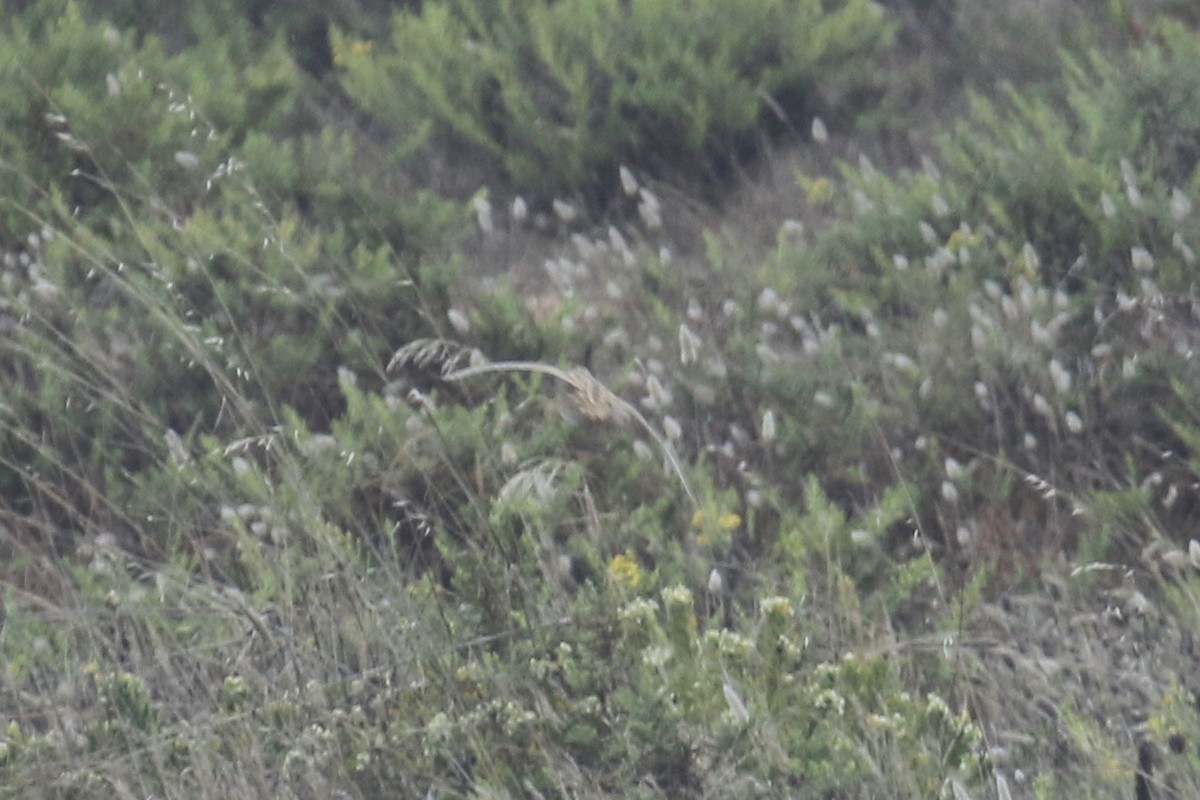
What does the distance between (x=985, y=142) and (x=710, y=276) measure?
811 mm

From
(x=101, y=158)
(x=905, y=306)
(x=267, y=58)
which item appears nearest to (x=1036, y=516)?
(x=905, y=306)

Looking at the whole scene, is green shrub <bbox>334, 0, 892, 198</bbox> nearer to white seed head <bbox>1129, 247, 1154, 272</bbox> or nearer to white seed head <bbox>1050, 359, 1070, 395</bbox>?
white seed head <bbox>1129, 247, 1154, 272</bbox>

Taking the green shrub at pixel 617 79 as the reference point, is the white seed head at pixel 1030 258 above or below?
below

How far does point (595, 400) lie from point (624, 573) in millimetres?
418

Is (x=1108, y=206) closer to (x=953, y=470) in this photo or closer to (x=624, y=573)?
(x=953, y=470)

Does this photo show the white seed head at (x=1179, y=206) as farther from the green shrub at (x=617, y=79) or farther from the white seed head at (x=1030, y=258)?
the green shrub at (x=617, y=79)

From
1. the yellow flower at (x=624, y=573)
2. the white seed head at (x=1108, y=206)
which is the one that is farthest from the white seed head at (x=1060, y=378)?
the yellow flower at (x=624, y=573)

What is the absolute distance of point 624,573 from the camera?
2.74 metres

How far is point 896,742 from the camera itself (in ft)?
7.29

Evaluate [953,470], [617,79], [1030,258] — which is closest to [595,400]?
[953,470]

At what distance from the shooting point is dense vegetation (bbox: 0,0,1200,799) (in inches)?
97.3

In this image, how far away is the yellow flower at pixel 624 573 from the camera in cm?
266

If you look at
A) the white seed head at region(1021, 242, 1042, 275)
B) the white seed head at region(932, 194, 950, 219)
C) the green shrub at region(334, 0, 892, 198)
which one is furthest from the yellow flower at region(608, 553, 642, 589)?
the green shrub at region(334, 0, 892, 198)

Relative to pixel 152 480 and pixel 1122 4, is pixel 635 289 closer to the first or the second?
pixel 152 480
